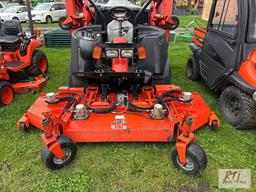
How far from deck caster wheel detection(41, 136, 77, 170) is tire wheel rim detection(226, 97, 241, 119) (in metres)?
2.21

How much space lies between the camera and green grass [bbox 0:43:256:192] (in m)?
2.54

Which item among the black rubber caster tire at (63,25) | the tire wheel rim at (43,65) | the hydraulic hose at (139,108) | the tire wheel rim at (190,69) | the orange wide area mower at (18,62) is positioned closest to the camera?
the hydraulic hose at (139,108)

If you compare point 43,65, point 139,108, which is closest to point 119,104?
point 139,108

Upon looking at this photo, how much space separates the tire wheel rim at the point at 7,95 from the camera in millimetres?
4207

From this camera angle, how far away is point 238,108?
3492 mm

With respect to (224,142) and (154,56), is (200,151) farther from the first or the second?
(154,56)

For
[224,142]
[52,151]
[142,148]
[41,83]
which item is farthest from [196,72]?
[52,151]

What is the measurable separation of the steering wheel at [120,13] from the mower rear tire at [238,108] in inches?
68.7

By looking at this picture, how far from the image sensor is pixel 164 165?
9.16 ft

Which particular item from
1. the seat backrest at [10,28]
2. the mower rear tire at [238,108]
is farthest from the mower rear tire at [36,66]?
the mower rear tire at [238,108]

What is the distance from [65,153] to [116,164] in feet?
1.84

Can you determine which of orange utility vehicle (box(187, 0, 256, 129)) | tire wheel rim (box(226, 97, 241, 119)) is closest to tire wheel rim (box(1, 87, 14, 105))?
orange utility vehicle (box(187, 0, 256, 129))

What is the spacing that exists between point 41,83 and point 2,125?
58.8 inches

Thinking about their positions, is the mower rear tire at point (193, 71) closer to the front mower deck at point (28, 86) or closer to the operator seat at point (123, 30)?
the operator seat at point (123, 30)
